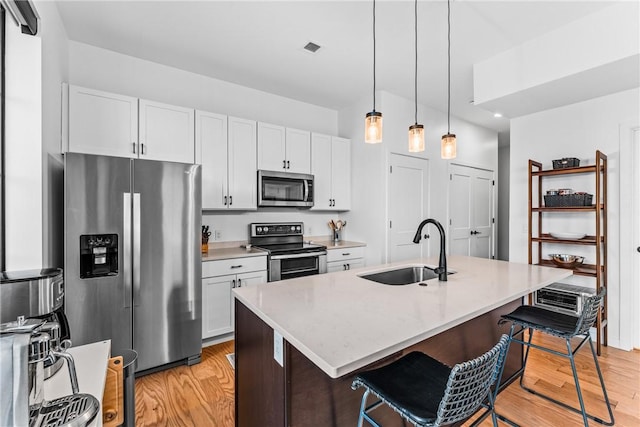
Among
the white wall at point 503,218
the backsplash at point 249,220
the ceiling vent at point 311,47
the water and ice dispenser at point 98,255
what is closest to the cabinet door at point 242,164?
the backsplash at point 249,220

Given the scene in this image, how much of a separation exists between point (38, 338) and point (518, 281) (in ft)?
7.27

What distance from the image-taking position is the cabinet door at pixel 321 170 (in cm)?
396

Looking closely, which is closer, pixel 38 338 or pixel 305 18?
pixel 38 338

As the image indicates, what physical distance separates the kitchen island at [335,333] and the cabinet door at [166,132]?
1877mm

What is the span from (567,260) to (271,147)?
10.9ft

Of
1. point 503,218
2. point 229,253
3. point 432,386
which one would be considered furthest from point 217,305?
point 503,218

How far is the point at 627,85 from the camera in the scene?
9.18 feet

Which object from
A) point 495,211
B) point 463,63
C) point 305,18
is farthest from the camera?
point 495,211

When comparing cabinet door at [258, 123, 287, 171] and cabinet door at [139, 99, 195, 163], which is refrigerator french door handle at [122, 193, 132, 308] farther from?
cabinet door at [258, 123, 287, 171]

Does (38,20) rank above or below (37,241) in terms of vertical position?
above

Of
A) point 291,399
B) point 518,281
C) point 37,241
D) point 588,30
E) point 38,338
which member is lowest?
point 291,399

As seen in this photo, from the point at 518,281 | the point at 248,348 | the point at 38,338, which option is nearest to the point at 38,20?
the point at 38,338

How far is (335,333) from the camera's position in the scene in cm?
113

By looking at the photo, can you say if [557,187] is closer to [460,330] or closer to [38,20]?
[460,330]
